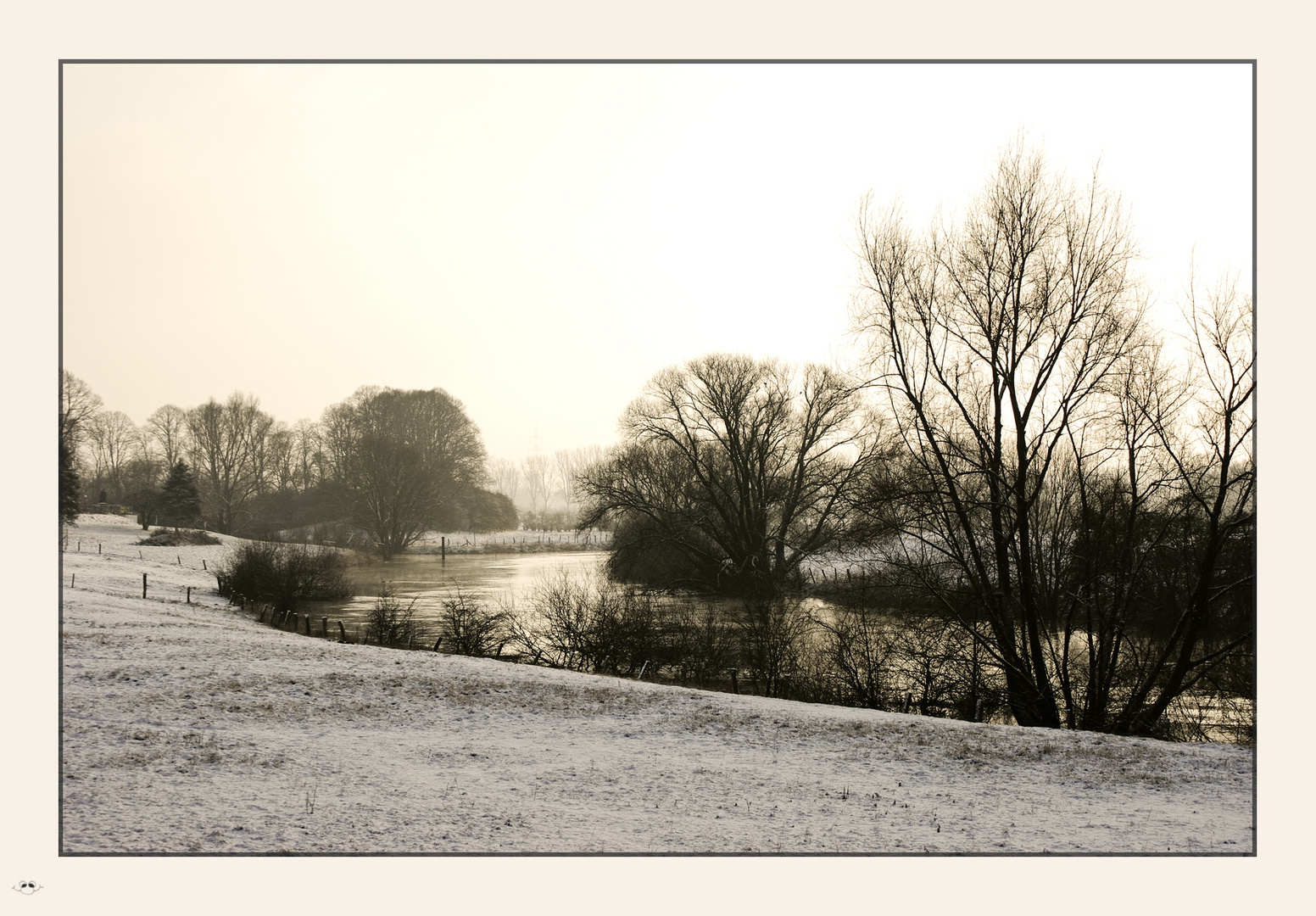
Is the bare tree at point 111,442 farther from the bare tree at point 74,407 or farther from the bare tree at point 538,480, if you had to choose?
the bare tree at point 538,480

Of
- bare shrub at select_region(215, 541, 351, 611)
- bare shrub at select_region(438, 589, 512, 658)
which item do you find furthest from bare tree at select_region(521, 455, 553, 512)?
bare shrub at select_region(438, 589, 512, 658)

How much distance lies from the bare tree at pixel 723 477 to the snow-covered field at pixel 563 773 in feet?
59.2

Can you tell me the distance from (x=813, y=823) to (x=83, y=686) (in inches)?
365

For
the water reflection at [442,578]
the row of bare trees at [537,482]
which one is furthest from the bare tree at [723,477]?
the row of bare trees at [537,482]

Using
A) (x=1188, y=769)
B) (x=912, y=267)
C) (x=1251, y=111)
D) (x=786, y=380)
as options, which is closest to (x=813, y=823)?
(x=1188, y=769)

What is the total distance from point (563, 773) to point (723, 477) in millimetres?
26237

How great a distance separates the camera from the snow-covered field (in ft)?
20.0

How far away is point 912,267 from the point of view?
12.8 meters

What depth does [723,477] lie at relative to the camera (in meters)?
33.7

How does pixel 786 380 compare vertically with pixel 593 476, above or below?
above

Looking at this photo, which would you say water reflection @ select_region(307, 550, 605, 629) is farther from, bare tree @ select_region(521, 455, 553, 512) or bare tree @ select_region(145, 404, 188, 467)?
bare tree @ select_region(521, 455, 553, 512)

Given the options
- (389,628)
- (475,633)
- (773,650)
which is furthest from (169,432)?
(773,650)

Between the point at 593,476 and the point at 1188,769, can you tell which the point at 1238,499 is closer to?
the point at 1188,769

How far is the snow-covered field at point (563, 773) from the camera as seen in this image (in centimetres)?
609
